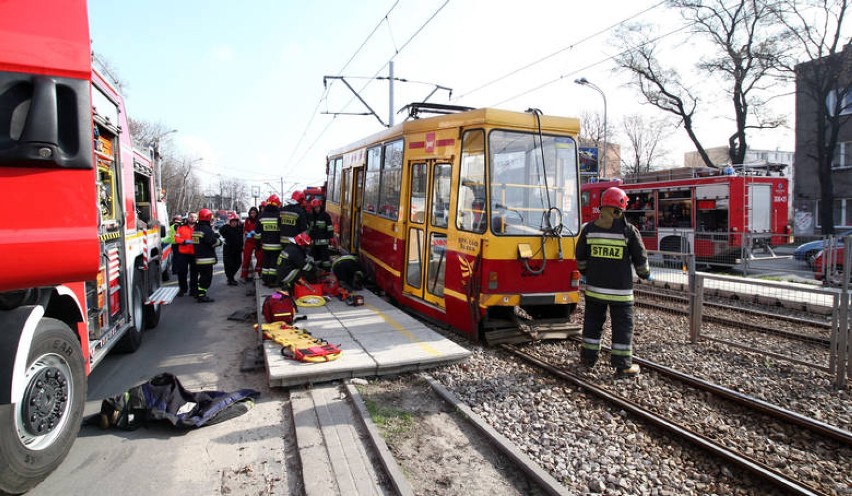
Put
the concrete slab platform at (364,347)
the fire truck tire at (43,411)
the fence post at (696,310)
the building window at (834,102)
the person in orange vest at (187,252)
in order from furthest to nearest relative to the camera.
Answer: the building window at (834,102)
the person in orange vest at (187,252)
the fence post at (696,310)
the concrete slab platform at (364,347)
the fire truck tire at (43,411)

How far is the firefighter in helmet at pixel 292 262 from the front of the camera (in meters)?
8.30

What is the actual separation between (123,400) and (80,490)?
45.4 inches

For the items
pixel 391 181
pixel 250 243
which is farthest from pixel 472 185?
pixel 250 243

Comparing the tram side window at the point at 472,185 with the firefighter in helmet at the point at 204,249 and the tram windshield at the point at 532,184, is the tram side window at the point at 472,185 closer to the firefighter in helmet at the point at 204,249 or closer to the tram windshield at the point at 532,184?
the tram windshield at the point at 532,184

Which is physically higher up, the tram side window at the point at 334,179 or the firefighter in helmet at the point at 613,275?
the tram side window at the point at 334,179

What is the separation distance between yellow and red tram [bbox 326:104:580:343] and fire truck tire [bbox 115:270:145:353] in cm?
375

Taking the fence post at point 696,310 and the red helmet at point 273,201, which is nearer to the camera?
the fence post at point 696,310

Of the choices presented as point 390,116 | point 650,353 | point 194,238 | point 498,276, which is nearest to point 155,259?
point 194,238

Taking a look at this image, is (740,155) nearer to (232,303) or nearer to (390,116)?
(390,116)

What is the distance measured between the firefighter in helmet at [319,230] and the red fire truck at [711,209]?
994cm

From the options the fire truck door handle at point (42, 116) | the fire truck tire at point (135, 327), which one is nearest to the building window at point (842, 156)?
the fire truck tire at point (135, 327)

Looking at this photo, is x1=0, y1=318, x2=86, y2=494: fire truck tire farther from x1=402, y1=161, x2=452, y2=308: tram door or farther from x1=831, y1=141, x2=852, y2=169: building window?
x1=831, y1=141, x2=852, y2=169: building window

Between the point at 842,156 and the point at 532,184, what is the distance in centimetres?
2847

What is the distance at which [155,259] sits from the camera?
29.1ft
